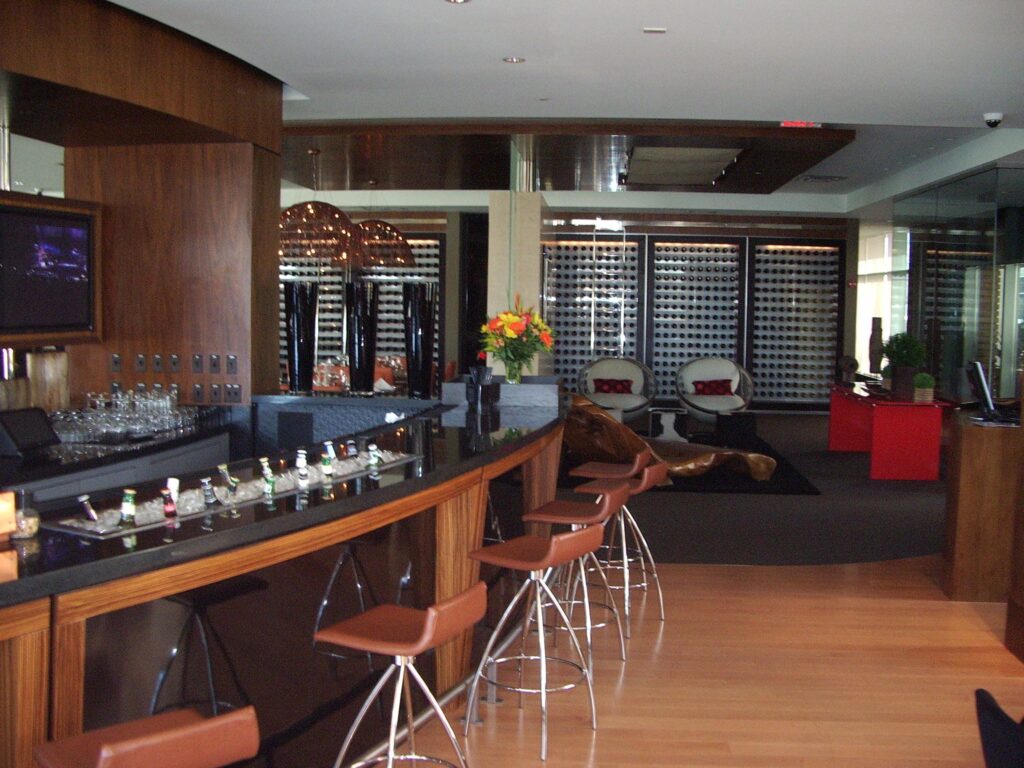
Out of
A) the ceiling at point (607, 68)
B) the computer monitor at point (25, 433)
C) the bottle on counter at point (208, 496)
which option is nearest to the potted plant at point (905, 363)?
the ceiling at point (607, 68)

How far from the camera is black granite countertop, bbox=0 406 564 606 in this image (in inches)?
92.6

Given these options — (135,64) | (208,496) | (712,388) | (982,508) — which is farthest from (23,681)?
(712,388)

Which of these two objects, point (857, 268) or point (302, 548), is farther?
point (857, 268)

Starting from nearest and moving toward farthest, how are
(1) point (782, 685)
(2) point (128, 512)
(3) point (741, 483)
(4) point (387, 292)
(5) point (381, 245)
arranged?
(2) point (128, 512), (1) point (782, 685), (3) point (741, 483), (5) point (381, 245), (4) point (387, 292)

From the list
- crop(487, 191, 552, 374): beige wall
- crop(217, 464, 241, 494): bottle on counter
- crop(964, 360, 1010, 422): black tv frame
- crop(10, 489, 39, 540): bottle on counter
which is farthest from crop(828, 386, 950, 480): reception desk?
crop(10, 489, 39, 540): bottle on counter

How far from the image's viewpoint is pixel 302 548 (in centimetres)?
308

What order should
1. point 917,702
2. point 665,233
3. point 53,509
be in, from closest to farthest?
point 53,509, point 917,702, point 665,233

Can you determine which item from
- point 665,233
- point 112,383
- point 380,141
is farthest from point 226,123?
point 665,233

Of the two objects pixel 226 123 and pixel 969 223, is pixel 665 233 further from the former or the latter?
pixel 226 123

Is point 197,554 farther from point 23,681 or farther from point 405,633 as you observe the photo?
point 405,633

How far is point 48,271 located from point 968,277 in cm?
871

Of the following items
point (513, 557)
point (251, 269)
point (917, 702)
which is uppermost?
point (251, 269)

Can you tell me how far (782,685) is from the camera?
15.3 feet

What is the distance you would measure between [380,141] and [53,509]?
6389mm
